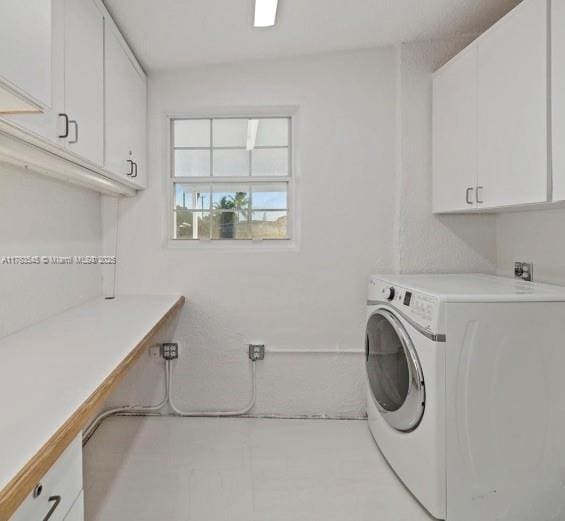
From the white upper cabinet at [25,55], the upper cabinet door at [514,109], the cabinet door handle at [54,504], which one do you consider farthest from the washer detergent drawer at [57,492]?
the upper cabinet door at [514,109]

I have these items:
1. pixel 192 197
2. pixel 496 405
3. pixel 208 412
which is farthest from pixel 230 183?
pixel 496 405

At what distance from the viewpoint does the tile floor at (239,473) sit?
1800 mm

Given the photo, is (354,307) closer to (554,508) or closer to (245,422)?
(245,422)

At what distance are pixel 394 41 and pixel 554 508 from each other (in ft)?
8.51

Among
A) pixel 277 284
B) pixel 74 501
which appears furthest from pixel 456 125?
pixel 74 501

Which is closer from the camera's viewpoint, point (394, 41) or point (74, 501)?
point (74, 501)

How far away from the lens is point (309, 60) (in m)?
2.63

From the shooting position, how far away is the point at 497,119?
75.2 inches

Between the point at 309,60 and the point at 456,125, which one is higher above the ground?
the point at 309,60

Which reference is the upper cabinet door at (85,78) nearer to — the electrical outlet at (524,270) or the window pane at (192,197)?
the window pane at (192,197)

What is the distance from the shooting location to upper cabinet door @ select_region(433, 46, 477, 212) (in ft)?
6.97

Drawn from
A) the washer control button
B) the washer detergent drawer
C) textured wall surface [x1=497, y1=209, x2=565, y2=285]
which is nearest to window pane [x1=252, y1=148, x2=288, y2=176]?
the washer control button

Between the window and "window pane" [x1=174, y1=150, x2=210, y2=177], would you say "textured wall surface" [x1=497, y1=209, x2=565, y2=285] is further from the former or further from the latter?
"window pane" [x1=174, y1=150, x2=210, y2=177]

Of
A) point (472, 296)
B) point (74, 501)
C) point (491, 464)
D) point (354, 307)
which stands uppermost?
point (472, 296)
